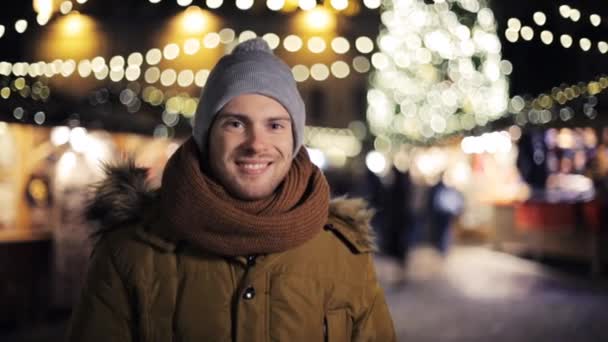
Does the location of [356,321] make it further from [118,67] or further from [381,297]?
[118,67]

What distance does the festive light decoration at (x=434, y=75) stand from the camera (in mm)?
11383

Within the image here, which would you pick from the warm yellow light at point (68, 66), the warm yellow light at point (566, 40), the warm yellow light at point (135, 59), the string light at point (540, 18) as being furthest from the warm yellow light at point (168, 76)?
the warm yellow light at point (566, 40)

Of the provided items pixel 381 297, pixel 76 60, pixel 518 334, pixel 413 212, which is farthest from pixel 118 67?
pixel 413 212

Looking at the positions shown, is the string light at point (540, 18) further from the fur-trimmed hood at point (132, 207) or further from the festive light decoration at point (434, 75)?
the festive light decoration at point (434, 75)

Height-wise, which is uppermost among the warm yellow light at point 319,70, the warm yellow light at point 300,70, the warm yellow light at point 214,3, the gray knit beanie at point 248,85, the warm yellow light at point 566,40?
the warm yellow light at point 319,70

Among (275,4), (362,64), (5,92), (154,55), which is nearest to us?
(275,4)

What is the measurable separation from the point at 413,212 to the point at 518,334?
11.8 ft

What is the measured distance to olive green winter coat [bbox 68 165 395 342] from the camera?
60.4 inches

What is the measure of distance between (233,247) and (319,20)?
2435 millimetres

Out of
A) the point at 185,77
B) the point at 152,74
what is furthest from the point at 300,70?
the point at 152,74

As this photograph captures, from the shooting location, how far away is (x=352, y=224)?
192cm

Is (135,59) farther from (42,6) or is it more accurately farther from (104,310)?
(104,310)

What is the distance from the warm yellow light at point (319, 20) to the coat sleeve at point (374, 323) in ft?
7.07

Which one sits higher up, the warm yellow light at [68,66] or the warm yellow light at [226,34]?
the warm yellow light at [226,34]
